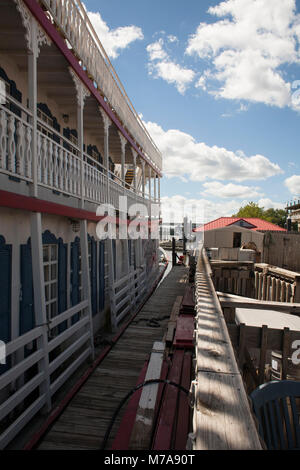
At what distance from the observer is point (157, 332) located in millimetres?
7648

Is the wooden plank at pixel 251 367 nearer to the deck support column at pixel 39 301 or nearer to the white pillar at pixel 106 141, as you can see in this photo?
the deck support column at pixel 39 301

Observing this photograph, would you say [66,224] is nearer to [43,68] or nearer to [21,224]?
[21,224]

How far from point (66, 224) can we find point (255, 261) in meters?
8.63

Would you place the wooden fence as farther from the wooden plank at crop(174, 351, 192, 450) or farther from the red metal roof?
the red metal roof

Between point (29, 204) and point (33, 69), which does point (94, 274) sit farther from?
point (33, 69)

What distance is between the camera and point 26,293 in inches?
200

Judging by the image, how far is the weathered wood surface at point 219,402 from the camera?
1.37m

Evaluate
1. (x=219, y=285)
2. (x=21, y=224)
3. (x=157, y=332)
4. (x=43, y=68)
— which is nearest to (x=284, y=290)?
(x=219, y=285)

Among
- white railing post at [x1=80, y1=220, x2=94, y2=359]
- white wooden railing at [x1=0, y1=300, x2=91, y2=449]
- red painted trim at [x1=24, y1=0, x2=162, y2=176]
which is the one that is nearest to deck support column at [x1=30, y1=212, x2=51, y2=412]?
white wooden railing at [x1=0, y1=300, x2=91, y2=449]

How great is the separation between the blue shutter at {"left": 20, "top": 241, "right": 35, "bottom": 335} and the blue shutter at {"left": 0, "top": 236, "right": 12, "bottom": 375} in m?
0.37

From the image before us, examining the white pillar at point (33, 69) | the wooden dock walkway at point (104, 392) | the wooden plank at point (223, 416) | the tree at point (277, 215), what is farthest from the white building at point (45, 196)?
the tree at point (277, 215)

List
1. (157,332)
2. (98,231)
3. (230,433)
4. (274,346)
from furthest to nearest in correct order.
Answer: (98,231) → (157,332) → (274,346) → (230,433)

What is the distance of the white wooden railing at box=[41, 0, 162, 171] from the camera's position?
5.14 meters
